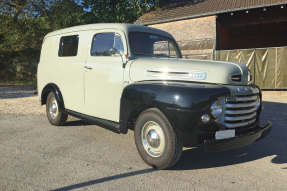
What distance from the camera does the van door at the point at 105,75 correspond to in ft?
13.1

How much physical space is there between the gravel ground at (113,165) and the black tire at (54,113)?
31 cm

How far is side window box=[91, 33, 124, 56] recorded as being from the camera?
13.4 ft

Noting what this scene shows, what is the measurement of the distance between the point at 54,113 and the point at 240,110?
13.2 ft

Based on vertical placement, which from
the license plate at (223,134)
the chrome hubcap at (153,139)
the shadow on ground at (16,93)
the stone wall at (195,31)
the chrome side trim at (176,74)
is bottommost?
the shadow on ground at (16,93)

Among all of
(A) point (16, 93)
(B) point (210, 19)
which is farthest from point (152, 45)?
(B) point (210, 19)

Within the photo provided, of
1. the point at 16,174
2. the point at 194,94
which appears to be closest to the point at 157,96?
the point at 194,94

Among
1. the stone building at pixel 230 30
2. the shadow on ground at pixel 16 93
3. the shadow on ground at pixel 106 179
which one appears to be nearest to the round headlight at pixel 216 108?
the shadow on ground at pixel 106 179

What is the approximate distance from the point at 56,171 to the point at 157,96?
1.64 meters

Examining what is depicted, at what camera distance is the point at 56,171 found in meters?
3.23

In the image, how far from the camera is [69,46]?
5.05 m

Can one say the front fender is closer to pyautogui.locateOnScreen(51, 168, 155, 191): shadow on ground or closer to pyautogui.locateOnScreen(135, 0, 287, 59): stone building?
pyautogui.locateOnScreen(51, 168, 155, 191): shadow on ground

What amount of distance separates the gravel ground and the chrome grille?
0.64 metres

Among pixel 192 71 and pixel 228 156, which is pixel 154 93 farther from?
pixel 228 156

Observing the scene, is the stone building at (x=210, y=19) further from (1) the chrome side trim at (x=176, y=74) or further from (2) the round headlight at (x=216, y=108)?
(2) the round headlight at (x=216, y=108)
